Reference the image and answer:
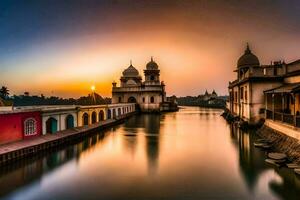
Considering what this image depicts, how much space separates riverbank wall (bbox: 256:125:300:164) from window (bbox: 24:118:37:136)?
764 inches

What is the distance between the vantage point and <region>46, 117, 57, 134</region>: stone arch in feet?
78.7

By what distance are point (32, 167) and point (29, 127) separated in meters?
5.93

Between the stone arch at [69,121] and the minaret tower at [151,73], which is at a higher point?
the minaret tower at [151,73]

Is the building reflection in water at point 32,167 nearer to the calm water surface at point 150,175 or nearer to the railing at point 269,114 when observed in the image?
the calm water surface at point 150,175

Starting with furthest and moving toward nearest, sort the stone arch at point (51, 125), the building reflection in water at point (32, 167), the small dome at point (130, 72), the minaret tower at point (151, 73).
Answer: the small dome at point (130, 72) < the minaret tower at point (151, 73) < the stone arch at point (51, 125) < the building reflection in water at point (32, 167)

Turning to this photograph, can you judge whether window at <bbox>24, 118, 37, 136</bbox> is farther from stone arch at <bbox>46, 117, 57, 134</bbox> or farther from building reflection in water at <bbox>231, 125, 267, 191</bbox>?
building reflection in water at <bbox>231, 125, 267, 191</bbox>

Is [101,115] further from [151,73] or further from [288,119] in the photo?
[151,73]

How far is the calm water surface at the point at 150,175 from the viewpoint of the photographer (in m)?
11.5

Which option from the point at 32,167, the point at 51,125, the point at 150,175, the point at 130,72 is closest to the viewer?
the point at 150,175

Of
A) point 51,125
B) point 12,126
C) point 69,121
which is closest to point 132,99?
point 69,121

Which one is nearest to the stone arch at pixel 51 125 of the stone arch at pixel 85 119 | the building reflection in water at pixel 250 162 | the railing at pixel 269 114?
the stone arch at pixel 85 119

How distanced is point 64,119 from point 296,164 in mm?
21687

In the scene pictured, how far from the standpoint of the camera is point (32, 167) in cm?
1593

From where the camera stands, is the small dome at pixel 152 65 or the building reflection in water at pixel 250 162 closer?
the building reflection in water at pixel 250 162
